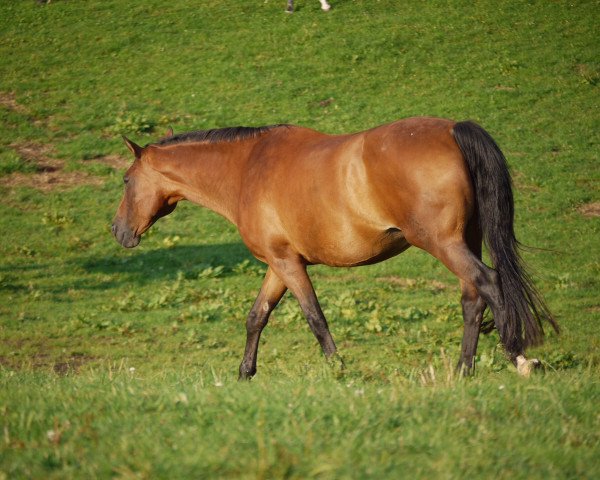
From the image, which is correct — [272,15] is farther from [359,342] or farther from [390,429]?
[390,429]

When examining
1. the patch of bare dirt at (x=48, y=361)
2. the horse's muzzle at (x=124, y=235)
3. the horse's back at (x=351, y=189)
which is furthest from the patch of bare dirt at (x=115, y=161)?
the horse's back at (x=351, y=189)

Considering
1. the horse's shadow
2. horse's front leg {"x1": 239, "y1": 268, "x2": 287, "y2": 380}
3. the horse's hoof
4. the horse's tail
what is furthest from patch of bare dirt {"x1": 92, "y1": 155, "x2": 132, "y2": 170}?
the horse's hoof

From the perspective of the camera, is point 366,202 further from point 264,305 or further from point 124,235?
point 124,235

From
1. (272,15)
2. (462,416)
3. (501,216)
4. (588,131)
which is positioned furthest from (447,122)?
(272,15)

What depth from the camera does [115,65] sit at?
75.8 feet

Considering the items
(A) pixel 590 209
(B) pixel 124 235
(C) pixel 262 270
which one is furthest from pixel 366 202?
(A) pixel 590 209

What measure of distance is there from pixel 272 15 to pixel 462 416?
22.3 m

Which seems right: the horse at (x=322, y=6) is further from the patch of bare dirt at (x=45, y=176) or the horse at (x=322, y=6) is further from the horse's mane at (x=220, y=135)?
the horse's mane at (x=220, y=135)

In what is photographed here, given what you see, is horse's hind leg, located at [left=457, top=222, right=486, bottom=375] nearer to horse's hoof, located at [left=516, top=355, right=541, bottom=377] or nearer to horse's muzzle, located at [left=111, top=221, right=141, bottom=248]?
horse's hoof, located at [left=516, top=355, right=541, bottom=377]

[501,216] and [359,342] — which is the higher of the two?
[501,216]

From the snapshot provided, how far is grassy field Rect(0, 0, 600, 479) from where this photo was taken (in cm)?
427

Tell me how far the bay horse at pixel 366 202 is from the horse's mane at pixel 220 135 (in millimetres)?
14

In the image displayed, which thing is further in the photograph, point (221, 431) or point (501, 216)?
point (501, 216)

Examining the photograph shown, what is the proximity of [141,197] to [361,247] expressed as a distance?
288cm
